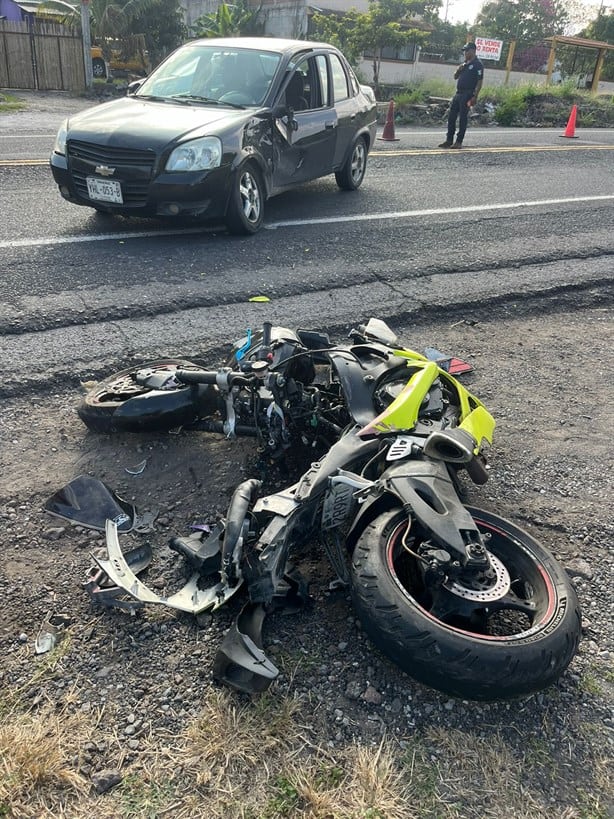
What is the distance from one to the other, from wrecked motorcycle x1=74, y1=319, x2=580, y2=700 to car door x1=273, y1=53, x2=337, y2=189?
475cm

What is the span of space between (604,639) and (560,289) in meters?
4.34

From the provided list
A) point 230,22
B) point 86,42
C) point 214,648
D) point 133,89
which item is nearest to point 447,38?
point 230,22

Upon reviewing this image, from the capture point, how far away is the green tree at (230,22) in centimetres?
2891

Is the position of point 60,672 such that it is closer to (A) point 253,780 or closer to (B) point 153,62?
(A) point 253,780

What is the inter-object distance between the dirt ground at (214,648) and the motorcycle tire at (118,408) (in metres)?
0.10

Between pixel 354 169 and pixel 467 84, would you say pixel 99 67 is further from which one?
pixel 354 169

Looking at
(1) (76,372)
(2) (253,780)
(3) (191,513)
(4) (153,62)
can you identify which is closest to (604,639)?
(2) (253,780)

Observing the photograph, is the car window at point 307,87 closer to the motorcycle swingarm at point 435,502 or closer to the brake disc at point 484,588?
the motorcycle swingarm at point 435,502

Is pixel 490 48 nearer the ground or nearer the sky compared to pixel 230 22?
nearer the ground

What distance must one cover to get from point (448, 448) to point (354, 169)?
23.7ft

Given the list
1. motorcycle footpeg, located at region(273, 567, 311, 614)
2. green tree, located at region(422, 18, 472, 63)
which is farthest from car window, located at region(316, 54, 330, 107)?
green tree, located at region(422, 18, 472, 63)

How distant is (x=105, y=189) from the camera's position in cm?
663

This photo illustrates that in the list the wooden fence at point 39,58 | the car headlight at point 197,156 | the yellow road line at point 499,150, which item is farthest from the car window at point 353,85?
the wooden fence at point 39,58

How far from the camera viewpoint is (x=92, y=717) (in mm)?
2305
